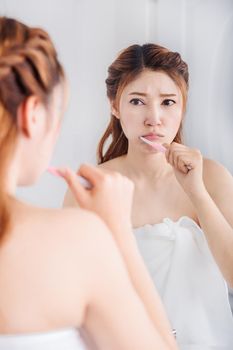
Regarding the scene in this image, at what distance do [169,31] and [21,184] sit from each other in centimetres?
61

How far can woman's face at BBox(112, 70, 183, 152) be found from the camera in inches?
40.1

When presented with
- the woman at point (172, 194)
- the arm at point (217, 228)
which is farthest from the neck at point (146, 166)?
the arm at point (217, 228)

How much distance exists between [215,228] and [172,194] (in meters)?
0.13

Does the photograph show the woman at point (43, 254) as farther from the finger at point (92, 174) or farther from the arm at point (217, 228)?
the arm at point (217, 228)

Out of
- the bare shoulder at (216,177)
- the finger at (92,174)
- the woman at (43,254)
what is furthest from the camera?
the bare shoulder at (216,177)

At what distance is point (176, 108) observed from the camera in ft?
3.46

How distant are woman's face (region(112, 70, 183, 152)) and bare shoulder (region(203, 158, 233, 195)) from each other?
0.10 meters

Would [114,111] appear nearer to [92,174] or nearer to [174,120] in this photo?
[174,120]

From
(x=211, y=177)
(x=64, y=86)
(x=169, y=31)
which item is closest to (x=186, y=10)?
(x=169, y=31)

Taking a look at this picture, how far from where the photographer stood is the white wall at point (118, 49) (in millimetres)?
994

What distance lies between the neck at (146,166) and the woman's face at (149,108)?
24 millimetres

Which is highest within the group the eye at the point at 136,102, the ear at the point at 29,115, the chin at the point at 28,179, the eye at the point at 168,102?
the ear at the point at 29,115

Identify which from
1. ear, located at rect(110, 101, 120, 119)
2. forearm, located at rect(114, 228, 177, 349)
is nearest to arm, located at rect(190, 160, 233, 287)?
ear, located at rect(110, 101, 120, 119)

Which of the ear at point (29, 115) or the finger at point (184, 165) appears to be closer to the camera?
the ear at point (29, 115)
